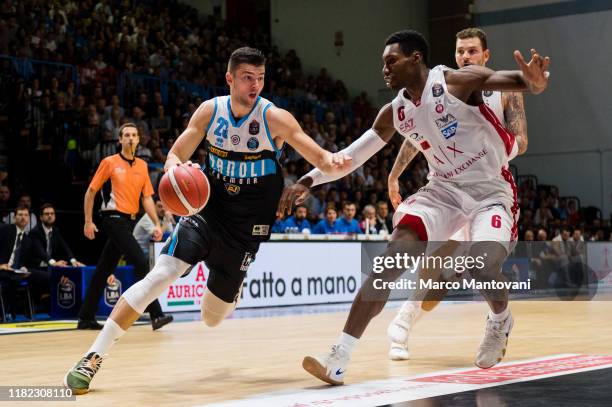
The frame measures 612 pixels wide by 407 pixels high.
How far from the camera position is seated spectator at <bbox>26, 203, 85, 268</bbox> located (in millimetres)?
11680

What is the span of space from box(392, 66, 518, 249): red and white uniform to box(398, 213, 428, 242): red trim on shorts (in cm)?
2

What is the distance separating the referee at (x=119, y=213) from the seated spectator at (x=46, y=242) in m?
2.25

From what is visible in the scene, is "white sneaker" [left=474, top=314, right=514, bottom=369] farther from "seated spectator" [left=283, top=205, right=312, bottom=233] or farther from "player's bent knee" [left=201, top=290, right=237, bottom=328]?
"seated spectator" [left=283, top=205, right=312, bottom=233]

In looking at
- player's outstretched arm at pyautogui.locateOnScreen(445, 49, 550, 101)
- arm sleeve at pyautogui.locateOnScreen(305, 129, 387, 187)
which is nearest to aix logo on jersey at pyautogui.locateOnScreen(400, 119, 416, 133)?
arm sleeve at pyautogui.locateOnScreen(305, 129, 387, 187)

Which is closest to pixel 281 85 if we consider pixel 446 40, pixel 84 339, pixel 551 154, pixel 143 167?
pixel 446 40

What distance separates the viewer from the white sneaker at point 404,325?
6355mm

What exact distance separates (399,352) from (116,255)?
418cm

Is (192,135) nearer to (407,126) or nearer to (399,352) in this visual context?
(407,126)

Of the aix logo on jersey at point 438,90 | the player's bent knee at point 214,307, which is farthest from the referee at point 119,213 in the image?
the aix logo on jersey at point 438,90

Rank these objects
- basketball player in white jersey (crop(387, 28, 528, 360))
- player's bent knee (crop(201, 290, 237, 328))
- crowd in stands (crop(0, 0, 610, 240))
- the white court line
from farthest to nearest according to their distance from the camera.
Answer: crowd in stands (crop(0, 0, 610, 240)), basketball player in white jersey (crop(387, 28, 528, 360)), player's bent knee (crop(201, 290, 237, 328)), the white court line

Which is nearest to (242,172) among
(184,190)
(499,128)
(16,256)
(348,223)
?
(184,190)

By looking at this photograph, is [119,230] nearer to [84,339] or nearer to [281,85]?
[84,339]

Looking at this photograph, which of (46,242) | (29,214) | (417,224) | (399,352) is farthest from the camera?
(29,214)

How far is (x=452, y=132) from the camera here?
5289 mm
